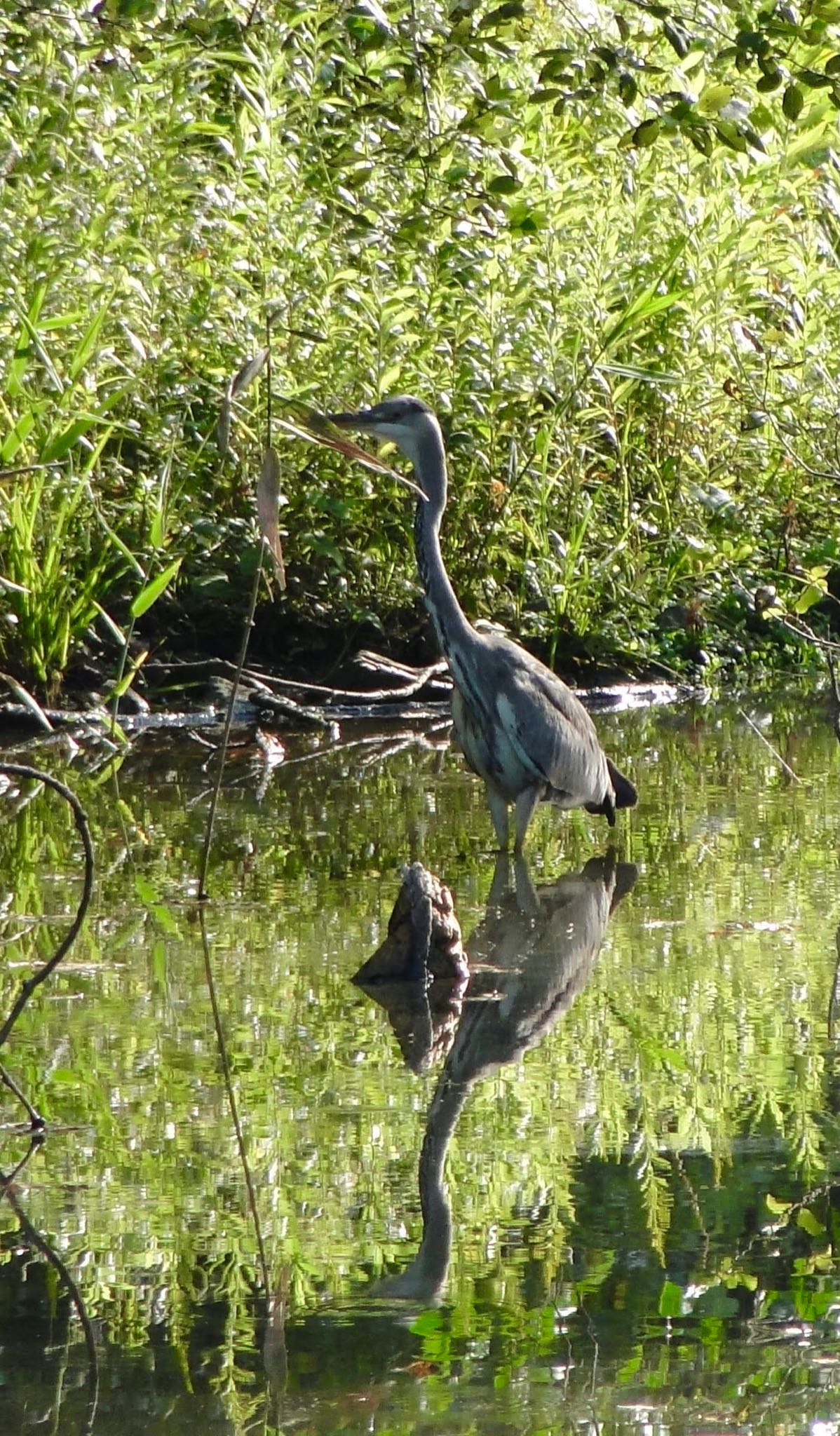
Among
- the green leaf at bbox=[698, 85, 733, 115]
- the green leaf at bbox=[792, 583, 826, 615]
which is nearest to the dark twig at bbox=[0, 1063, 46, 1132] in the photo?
the green leaf at bbox=[698, 85, 733, 115]

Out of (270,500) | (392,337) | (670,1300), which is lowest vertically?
(670,1300)

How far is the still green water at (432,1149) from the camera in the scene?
2.90 meters

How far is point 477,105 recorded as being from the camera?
5.95 metres

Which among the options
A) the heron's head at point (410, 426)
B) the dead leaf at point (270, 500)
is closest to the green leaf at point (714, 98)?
the dead leaf at point (270, 500)

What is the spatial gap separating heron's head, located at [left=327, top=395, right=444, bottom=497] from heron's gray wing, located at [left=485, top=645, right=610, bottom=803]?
34.0 inches

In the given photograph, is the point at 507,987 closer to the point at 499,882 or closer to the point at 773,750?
the point at 499,882

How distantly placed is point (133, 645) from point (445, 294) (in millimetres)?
2363

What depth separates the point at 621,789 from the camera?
A: 770cm

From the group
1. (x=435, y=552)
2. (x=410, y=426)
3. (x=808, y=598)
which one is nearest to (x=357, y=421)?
(x=410, y=426)

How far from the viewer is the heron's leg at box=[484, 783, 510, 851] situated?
7184mm

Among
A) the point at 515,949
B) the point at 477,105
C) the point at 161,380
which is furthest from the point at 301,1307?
the point at 161,380

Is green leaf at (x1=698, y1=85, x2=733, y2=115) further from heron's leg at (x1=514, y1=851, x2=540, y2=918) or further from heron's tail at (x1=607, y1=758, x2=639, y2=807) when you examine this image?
heron's tail at (x1=607, y1=758, x2=639, y2=807)

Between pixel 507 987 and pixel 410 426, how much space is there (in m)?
3.07

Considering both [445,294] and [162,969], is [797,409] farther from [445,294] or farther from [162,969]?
[162,969]
